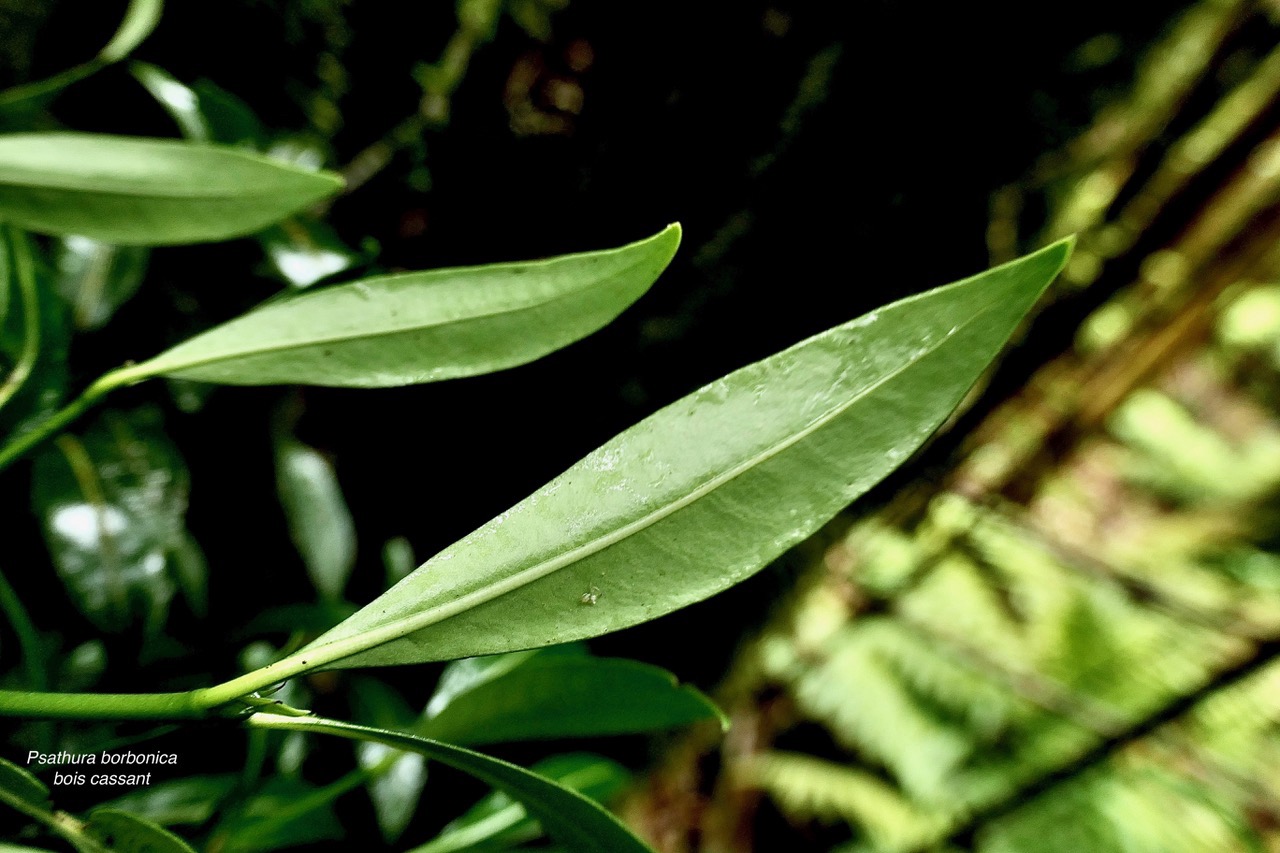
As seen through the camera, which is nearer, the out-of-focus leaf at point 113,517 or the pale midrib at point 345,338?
the pale midrib at point 345,338

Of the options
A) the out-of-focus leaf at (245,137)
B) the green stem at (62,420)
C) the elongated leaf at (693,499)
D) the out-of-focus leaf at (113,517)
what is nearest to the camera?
the elongated leaf at (693,499)

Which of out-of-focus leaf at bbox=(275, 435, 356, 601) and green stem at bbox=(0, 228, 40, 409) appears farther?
out-of-focus leaf at bbox=(275, 435, 356, 601)

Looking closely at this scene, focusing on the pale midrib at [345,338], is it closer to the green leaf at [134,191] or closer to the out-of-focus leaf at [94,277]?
the green leaf at [134,191]

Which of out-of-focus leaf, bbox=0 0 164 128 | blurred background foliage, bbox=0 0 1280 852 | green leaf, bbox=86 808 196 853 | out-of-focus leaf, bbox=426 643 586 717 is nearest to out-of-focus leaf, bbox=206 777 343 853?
blurred background foliage, bbox=0 0 1280 852

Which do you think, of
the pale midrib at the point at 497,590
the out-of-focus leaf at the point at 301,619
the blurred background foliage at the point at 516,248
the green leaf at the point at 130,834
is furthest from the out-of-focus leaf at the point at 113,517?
the pale midrib at the point at 497,590

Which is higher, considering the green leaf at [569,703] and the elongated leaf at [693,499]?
the elongated leaf at [693,499]

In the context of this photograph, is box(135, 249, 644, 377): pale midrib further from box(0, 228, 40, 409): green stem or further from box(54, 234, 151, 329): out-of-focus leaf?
box(54, 234, 151, 329): out-of-focus leaf

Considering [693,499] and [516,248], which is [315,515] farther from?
[693,499]
